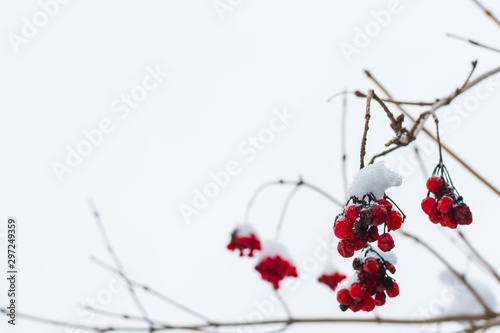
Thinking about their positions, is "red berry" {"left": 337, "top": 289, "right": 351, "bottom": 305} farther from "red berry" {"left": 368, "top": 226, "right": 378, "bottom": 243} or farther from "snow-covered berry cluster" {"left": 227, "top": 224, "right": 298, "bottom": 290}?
"snow-covered berry cluster" {"left": 227, "top": 224, "right": 298, "bottom": 290}

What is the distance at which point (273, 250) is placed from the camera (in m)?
3.24

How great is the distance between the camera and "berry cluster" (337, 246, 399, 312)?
3.99ft

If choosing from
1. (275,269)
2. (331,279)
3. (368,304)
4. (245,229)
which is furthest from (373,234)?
(245,229)

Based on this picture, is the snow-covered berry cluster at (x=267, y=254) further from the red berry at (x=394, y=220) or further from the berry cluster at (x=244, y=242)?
the red berry at (x=394, y=220)

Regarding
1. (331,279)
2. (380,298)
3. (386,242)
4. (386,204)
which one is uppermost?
(331,279)

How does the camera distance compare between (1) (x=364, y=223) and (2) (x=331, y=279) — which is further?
Answer: (2) (x=331, y=279)

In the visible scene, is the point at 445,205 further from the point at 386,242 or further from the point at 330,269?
the point at 330,269

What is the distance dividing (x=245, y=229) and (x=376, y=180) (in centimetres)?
240

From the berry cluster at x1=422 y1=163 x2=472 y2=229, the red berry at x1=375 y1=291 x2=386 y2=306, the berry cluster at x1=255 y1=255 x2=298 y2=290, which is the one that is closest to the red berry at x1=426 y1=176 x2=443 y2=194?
the berry cluster at x1=422 y1=163 x2=472 y2=229

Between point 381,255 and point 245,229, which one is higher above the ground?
point 245,229

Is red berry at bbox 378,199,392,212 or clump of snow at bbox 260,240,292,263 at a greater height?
clump of snow at bbox 260,240,292,263

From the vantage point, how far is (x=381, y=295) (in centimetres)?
126

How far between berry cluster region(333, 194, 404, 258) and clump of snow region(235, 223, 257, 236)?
2.28 meters

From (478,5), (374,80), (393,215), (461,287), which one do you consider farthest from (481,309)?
(478,5)
